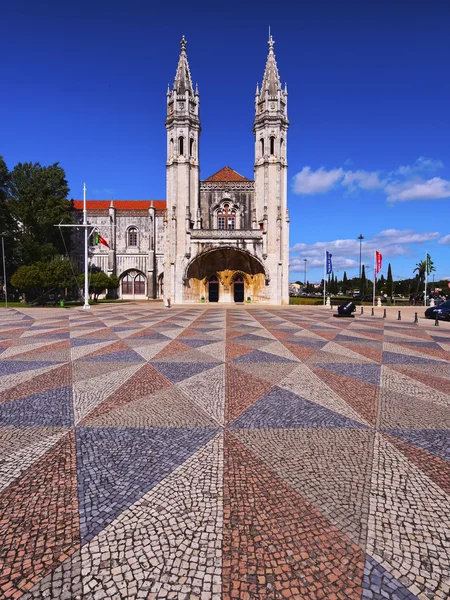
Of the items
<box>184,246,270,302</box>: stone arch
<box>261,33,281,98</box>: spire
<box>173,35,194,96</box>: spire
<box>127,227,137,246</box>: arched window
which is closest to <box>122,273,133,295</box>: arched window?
<box>127,227,137,246</box>: arched window

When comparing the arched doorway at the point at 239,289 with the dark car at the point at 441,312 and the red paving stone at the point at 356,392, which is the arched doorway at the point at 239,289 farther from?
the red paving stone at the point at 356,392

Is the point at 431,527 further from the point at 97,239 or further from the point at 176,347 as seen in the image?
the point at 97,239

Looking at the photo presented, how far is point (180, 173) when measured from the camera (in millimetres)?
32688

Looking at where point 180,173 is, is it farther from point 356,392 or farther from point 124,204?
point 356,392

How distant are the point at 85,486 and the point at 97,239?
80.7 feet

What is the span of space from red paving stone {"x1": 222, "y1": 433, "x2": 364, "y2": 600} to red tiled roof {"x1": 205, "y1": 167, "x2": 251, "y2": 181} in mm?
37015

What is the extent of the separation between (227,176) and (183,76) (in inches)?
431

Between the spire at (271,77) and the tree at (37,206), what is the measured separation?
25.0m

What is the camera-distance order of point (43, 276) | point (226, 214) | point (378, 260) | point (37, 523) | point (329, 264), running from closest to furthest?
point (37, 523), point (43, 276), point (378, 260), point (329, 264), point (226, 214)

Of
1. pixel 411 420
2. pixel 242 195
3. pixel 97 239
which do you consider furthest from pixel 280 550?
pixel 242 195

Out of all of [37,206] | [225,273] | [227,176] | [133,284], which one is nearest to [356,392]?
[225,273]

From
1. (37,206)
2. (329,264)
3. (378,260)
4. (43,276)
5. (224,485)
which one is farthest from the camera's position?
(37,206)

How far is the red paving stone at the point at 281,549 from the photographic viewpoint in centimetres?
204

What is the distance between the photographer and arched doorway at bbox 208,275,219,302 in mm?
35094
